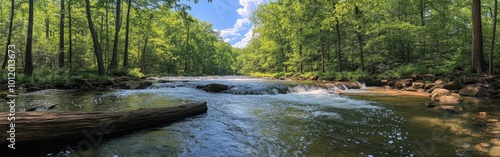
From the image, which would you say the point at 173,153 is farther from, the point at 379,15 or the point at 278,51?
the point at 278,51

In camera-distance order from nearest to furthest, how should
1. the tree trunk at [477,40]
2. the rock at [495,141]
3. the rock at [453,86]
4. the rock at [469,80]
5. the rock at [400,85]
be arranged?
the rock at [495,141] < the rock at [453,86] < the rock at [469,80] < the tree trunk at [477,40] < the rock at [400,85]

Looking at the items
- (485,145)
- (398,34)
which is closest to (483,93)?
(485,145)

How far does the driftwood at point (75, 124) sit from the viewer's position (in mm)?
3729

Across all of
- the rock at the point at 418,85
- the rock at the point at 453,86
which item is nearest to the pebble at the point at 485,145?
the rock at the point at 453,86

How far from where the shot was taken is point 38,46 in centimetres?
2195

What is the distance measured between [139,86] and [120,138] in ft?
35.5

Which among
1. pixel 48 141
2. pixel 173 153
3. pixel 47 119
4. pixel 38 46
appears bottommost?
pixel 173 153

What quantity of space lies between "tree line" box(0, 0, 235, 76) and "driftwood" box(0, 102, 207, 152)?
11264mm

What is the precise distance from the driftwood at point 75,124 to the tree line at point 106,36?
443 inches

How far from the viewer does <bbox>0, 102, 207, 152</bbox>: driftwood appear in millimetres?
3729

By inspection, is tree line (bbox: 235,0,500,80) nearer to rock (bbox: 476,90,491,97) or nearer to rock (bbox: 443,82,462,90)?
rock (bbox: 443,82,462,90)

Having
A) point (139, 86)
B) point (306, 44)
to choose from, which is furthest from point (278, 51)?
point (139, 86)

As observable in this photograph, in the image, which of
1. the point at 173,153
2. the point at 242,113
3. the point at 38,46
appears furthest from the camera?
the point at 38,46

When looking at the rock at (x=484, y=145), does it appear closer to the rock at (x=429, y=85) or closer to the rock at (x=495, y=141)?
the rock at (x=495, y=141)
